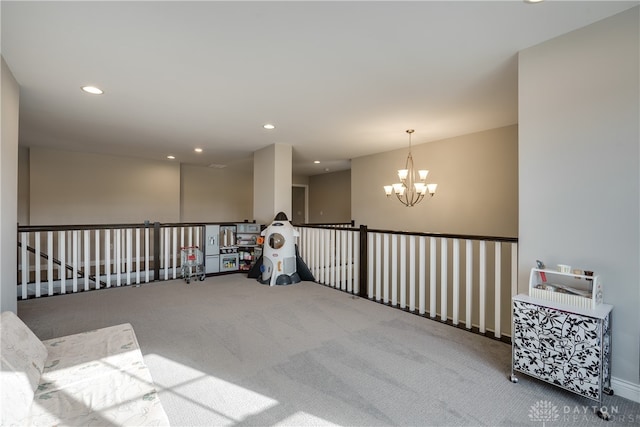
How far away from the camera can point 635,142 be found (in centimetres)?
187

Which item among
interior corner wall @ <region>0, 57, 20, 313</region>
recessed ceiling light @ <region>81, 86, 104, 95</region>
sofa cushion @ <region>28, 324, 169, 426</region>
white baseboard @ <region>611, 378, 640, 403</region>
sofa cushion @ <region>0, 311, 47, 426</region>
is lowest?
white baseboard @ <region>611, 378, 640, 403</region>

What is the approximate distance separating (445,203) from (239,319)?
3.98 meters

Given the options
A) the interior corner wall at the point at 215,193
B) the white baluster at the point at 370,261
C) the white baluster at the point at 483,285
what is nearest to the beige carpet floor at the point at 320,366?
the white baluster at the point at 483,285

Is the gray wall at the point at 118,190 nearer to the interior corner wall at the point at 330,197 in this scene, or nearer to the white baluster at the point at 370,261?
the interior corner wall at the point at 330,197

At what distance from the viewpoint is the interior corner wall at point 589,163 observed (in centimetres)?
189

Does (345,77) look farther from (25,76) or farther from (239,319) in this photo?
(25,76)

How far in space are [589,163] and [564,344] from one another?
123cm

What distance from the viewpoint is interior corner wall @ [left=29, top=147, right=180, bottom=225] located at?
621 cm

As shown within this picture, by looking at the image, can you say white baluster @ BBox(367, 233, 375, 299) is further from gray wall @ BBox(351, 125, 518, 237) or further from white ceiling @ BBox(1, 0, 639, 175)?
gray wall @ BBox(351, 125, 518, 237)

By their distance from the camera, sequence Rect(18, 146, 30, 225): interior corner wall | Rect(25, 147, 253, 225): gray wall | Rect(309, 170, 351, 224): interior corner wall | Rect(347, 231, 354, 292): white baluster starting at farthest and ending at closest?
Rect(309, 170, 351, 224): interior corner wall, Rect(25, 147, 253, 225): gray wall, Rect(18, 146, 30, 225): interior corner wall, Rect(347, 231, 354, 292): white baluster

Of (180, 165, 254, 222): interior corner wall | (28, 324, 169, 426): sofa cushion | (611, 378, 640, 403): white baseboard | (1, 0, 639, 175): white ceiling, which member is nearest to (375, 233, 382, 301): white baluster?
(1, 0, 639, 175): white ceiling

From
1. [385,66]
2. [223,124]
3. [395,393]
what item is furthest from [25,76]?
[395,393]

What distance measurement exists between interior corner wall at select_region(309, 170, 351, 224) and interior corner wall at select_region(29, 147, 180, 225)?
4.27 meters

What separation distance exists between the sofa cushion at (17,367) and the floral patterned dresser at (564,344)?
2805mm
